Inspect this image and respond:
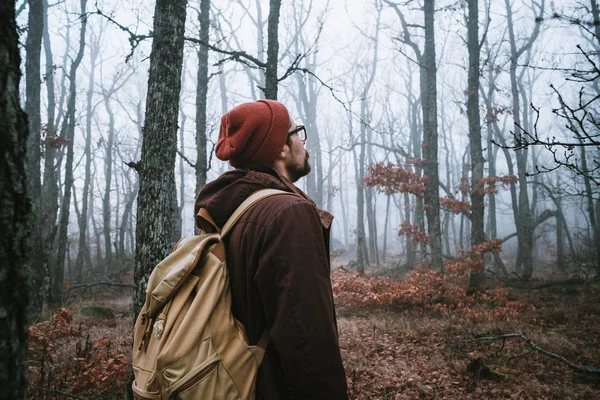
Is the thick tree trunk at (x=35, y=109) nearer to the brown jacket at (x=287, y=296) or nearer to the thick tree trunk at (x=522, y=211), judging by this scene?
the brown jacket at (x=287, y=296)

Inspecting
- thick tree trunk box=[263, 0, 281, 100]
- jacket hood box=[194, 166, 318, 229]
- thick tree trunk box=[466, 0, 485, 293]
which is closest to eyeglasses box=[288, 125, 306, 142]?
jacket hood box=[194, 166, 318, 229]

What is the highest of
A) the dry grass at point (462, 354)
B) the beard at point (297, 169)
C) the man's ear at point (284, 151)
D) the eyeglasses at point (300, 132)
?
the eyeglasses at point (300, 132)

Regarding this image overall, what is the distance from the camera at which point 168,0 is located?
4332mm

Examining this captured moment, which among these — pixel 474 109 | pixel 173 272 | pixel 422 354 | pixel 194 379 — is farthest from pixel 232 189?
pixel 474 109

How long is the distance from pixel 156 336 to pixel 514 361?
5.75 meters

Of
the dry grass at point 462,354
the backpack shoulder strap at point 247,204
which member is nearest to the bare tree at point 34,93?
the dry grass at point 462,354

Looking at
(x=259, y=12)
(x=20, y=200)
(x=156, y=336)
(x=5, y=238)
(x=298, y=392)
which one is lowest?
(x=298, y=392)

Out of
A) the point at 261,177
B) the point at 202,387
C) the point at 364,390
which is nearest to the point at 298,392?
the point at 202,387

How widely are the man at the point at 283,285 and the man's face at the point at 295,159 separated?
0.26 metres

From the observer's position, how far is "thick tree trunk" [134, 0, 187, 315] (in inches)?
156

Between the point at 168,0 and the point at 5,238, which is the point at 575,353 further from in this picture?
the point at 168,0

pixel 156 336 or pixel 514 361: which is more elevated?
pixel 156 336

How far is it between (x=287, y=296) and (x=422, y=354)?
5.38m

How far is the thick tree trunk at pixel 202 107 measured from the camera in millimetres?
9352
